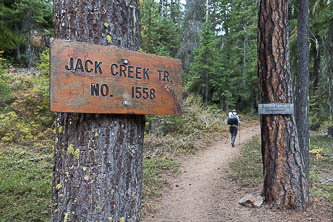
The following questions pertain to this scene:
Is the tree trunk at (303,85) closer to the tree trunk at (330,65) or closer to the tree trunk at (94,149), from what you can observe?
the tree trunk at (330,65)

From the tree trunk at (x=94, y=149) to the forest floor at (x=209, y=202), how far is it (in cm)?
288

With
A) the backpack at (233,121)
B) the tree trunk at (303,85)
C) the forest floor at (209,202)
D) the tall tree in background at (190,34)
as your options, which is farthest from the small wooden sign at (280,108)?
the tall tree in background at (190,34)

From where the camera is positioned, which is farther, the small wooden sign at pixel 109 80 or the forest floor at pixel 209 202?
the forest floor at pixel 209 202

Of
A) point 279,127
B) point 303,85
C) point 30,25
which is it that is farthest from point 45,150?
point 30,25

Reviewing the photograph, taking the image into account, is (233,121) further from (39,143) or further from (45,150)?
(39,143)

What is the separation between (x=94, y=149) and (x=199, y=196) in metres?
4.41

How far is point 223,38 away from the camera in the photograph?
26.8 m

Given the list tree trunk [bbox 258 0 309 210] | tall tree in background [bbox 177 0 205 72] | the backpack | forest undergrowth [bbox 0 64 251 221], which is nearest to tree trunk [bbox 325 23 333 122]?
the backpack

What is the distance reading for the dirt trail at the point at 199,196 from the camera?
4.55 m

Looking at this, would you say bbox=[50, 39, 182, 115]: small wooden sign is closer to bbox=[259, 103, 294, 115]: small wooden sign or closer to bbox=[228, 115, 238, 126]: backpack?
bbox=[259, 103, 294, 115]: small wooden sign

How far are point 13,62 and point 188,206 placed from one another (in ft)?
60.4

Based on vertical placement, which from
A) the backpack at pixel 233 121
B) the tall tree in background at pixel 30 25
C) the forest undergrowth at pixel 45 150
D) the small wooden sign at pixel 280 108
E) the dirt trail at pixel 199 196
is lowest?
the dirt trail at pixel 199 196

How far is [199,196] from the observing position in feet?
18.3

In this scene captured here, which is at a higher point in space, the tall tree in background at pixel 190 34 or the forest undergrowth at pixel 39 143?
the tall tree in background at pixel 190 34
